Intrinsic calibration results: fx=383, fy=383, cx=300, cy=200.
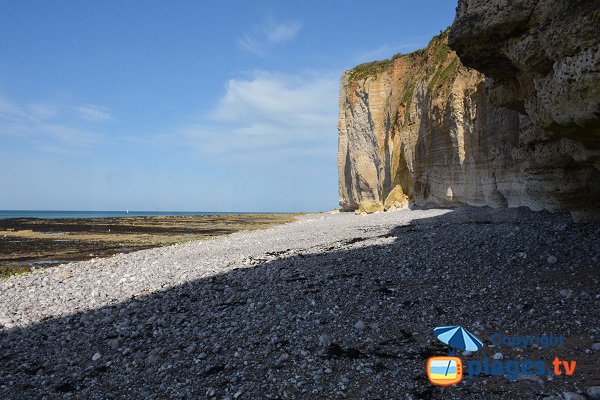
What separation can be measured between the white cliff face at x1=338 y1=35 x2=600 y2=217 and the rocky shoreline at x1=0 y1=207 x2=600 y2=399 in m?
1.98

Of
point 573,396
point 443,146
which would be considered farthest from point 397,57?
point 573,396

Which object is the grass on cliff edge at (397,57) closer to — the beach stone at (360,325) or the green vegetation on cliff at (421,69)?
the green vegetation on cliff at (421,69)

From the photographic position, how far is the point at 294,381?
4785mm

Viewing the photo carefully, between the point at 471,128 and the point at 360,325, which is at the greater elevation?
the point at 471,128

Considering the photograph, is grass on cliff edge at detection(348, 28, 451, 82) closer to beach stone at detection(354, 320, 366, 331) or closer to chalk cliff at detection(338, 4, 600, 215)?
chalk cliff at detection(338, 4, 600, 215)

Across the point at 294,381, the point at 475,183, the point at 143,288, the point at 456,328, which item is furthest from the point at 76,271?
the point at 475,183

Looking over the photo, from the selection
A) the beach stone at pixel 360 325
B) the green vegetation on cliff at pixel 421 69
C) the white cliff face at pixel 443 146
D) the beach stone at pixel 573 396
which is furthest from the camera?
the green vegetation on cliff at pixel 421 69

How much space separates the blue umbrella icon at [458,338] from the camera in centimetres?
503

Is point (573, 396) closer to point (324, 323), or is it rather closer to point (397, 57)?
point (324, 323)

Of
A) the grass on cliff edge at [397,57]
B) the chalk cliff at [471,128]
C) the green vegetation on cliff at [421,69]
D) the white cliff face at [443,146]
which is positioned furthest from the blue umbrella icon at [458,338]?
the grass on cliff edge at [397,57]

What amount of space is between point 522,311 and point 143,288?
9.13 metres

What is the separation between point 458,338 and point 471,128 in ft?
64.1

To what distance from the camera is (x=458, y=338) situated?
522cm

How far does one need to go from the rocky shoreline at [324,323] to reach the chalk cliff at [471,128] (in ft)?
7.50
